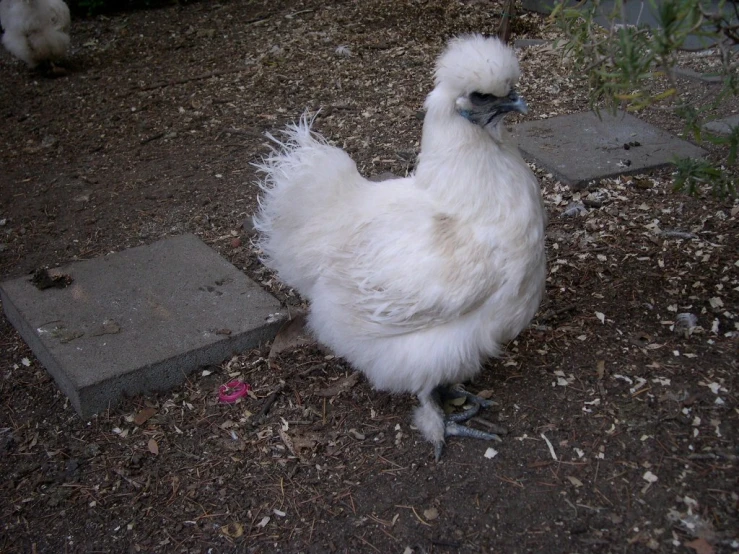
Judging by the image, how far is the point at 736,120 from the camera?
5043 millimetres

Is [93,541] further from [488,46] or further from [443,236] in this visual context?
[488,46]

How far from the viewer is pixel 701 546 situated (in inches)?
94.2

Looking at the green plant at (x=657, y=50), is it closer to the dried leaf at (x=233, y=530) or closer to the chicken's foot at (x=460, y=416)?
the chicken's foot at (x=460, y=416)

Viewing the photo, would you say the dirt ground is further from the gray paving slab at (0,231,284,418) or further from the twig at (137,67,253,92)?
the twig at (137,67,253,92)

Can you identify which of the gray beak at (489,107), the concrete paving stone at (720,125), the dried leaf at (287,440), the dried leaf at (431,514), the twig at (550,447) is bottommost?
the dried leaf at (287,440)

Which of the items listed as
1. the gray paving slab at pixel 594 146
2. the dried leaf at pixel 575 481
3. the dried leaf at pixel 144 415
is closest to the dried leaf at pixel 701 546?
the dried leaf at pixel 575 481

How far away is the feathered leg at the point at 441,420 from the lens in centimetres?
299

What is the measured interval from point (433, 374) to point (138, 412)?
1440 millimetres

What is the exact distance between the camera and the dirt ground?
8.68 feet

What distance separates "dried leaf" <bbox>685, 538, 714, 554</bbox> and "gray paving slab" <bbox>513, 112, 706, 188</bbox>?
2722 mm

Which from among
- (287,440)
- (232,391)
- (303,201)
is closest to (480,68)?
(303,201)

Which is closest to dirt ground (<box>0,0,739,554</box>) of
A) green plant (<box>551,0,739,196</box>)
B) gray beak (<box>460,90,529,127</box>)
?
green plant (<box>551,0,739,196</box>)

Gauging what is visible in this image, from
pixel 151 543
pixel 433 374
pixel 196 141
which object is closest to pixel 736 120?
pixel 433 374

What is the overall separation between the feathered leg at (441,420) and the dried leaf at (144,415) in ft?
4.08
